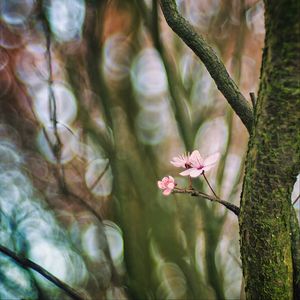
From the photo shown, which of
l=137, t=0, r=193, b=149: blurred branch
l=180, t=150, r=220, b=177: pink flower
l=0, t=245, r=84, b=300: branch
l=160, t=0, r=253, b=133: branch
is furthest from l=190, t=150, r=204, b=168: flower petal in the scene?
l=137, t=0, r=193, b=149: blurred branch

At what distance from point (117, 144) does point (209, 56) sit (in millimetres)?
1032

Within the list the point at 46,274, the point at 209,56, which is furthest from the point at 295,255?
the point at 46,274

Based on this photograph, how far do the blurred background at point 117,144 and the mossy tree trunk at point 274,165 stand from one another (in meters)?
1.07

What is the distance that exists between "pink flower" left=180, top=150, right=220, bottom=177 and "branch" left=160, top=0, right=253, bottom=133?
0.09 m

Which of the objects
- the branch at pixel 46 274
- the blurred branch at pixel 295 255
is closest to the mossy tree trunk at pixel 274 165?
the blurred branch at pixel 295 255

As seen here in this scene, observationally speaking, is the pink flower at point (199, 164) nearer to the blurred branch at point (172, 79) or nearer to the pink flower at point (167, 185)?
the pink flower at point (167, 185)

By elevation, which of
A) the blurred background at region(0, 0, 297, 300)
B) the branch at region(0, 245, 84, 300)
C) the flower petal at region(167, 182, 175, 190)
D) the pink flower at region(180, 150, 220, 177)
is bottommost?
the branch at region(0, 245, 84, 300)

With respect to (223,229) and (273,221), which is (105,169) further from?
(273,221)

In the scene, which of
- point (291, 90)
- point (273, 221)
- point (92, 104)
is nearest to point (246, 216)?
point (273, 221)

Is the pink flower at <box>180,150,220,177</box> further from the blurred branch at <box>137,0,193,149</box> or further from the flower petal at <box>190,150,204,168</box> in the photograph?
the blurred branch at <box>137,0,193,149</box>

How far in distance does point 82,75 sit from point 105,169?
0.42 metres

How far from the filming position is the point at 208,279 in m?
1.55

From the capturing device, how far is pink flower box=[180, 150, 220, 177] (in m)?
0.57

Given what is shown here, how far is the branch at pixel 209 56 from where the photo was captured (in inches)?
19.4
